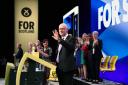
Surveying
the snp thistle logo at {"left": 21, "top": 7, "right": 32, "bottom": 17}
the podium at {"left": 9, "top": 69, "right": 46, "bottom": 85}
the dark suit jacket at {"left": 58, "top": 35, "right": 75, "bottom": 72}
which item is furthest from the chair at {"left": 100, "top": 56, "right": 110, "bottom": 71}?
the snp thistle logo at {"left": 21, "top": 7, "right": 32, "bottom": 17}

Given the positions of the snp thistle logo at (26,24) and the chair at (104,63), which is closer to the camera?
the chair at (104,63)

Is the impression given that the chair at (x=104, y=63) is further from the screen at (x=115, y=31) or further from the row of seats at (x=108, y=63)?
the screen at (x=115, y=31)

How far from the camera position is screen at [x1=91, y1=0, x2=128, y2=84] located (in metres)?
9.59

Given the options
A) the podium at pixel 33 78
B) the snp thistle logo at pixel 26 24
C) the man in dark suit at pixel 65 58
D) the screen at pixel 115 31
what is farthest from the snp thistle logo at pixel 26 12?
A: the man in dark suit at pixel 65 58

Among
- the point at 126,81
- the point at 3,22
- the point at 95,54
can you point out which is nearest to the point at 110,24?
the point at 95,54

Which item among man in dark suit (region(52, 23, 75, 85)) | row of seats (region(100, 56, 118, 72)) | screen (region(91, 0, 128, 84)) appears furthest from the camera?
row of seats (region(100, 56, 118, 72))

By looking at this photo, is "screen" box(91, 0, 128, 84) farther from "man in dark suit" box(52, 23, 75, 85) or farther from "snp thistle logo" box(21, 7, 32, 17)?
"snp thistle logo" box(21, 7, 32, 17)

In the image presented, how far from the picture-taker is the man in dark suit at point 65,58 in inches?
231

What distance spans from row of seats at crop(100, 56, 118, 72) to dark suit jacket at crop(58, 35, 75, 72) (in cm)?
434

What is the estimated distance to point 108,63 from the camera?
34.5ft

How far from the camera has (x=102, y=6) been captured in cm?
1150

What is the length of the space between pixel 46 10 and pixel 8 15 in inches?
81.5

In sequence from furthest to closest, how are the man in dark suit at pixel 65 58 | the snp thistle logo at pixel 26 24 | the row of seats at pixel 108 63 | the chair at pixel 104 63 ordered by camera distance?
the snp thistle logo at pixel 26 24
the chair at pixel 104 63
the row of seats at pixel 108 63
the man in dark suit at pixel 65 58

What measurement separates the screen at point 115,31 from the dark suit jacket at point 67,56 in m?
3.73
